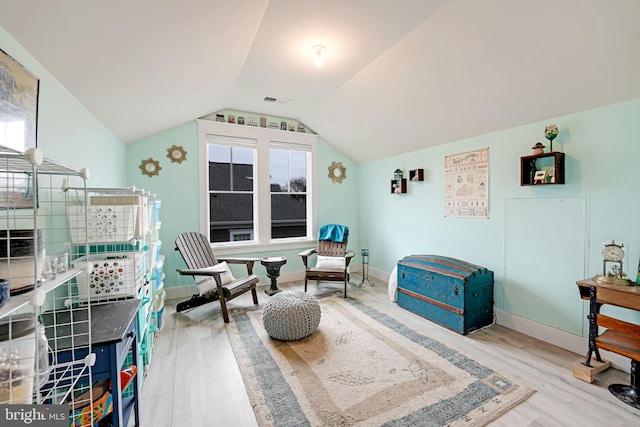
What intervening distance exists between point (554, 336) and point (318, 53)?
3.39m

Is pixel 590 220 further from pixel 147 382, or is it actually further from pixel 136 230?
pixel 147 382

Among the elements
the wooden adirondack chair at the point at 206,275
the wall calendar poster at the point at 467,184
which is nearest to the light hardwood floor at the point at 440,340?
the wooden adirondack chair at the point at 206,275

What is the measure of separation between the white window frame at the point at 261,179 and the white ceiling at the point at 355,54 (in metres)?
0.71

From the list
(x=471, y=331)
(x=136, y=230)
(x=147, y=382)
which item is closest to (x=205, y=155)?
(x=136, y=230)

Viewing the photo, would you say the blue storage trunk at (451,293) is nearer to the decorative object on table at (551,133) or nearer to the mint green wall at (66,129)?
the decorative object on table at (551,133)

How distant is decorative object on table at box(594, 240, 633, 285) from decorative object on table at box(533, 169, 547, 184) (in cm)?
68

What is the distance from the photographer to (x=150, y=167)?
3.69 meters

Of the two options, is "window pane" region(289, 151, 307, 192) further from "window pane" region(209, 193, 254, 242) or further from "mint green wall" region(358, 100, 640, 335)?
"window pane" region(209, 193, 254, 242)

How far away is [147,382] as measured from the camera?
80.4 inches

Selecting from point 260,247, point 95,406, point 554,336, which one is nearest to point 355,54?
point 260,247

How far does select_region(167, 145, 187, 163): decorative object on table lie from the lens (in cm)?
380

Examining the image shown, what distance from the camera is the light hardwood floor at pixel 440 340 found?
1.69 m

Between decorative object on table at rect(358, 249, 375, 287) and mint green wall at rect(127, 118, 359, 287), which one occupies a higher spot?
mint green wall at rect(127, 118, 359, 287)

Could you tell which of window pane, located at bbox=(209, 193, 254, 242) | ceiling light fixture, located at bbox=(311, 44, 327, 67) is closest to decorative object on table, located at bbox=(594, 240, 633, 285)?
ceiling light fixture, located at bbox=(311, 44, 327, 67)
